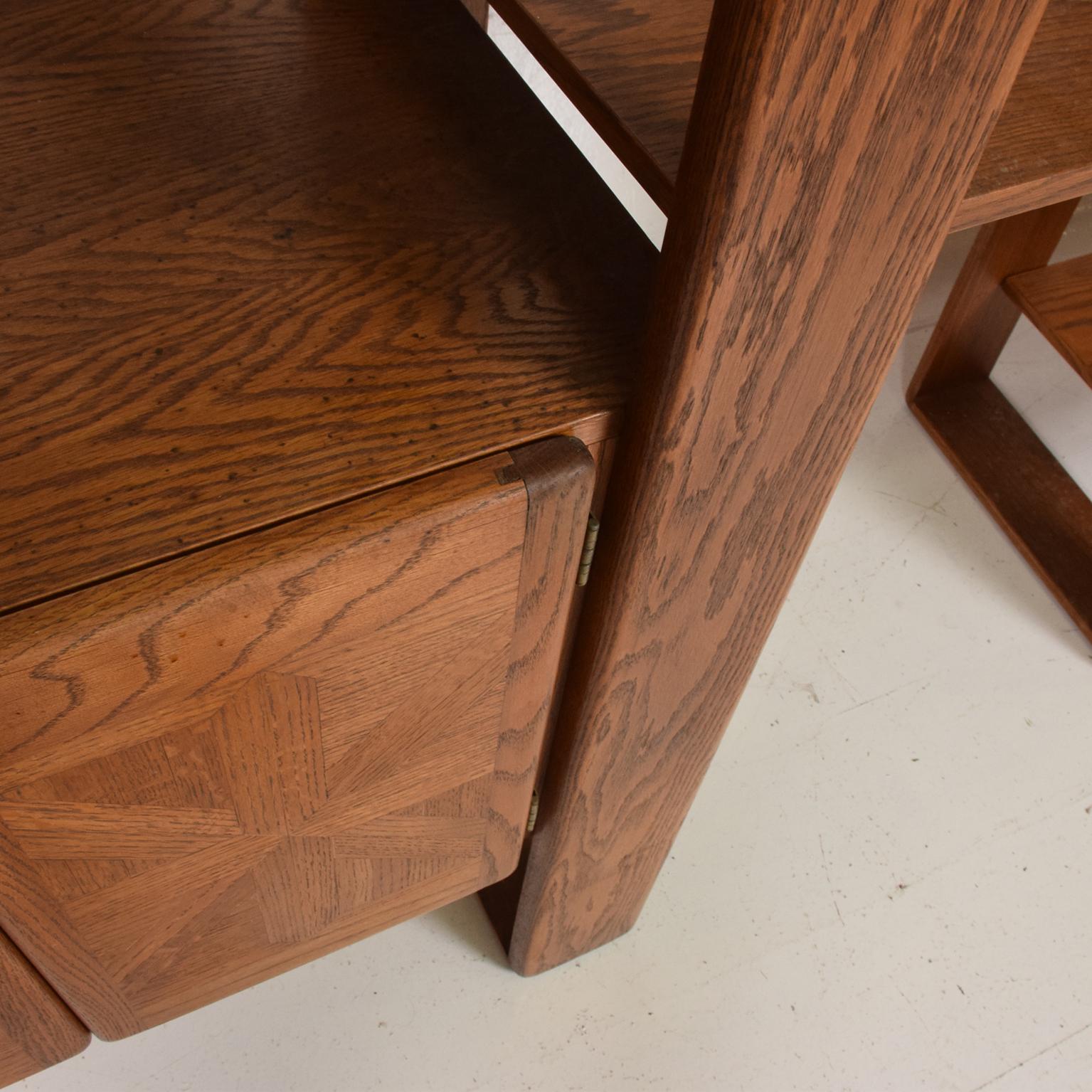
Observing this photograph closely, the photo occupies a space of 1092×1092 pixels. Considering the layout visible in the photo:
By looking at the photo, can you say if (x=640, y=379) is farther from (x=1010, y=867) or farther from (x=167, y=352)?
(x=1010, y=867)

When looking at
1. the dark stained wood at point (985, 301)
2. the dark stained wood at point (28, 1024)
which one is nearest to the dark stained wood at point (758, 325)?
the dark stained wood at point (28, 1024)

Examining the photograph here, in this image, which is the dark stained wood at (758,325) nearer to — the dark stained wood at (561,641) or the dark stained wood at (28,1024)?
the dark stained wood at (561,641)

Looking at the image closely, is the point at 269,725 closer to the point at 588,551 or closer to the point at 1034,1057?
the point at 588,551

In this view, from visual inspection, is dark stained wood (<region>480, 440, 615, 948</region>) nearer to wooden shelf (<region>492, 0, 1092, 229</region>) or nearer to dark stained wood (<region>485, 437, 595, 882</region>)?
dark stained wood (<region>485, 437, 595, 882</region>)

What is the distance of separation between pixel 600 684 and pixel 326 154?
1.30 feet

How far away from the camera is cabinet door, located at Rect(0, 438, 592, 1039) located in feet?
1.73

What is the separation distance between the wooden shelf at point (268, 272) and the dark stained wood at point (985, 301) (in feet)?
3.02

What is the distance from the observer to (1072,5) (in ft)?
2.34

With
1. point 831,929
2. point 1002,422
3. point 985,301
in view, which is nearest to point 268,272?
point 831,929

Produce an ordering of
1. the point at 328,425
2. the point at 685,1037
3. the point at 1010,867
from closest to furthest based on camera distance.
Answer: the point at 328,425
the point at 685,1037
the point at 1010,867

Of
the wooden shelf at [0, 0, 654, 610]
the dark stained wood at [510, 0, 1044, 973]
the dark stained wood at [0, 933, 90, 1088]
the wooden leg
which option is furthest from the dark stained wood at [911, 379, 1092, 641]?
the dark stained wood at [0, 933, 90, 1088]

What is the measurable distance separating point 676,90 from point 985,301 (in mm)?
1110

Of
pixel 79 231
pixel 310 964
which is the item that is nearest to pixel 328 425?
pixel 79 231

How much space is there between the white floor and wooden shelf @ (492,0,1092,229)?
85 centimetres
